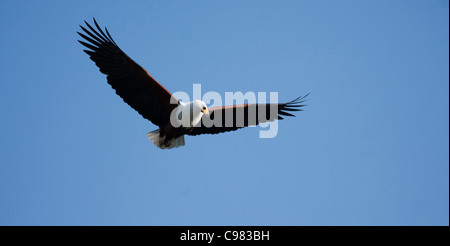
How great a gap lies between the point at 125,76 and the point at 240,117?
218 centimetres

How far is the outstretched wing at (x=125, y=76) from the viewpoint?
6.94m

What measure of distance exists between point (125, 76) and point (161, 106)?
79 cm

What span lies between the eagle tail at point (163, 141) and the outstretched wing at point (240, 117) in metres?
0.33

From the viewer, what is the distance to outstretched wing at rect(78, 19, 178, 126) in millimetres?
6941

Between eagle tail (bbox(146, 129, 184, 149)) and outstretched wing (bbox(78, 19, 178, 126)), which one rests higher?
outstretched wing (bbox(78, 19, 178, 126))

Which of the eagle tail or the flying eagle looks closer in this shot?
the flying eagle

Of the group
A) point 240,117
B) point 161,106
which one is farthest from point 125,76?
point 240,117

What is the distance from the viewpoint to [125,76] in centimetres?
710

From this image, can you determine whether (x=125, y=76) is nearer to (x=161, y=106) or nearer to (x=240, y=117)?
(x=161, y=106)
